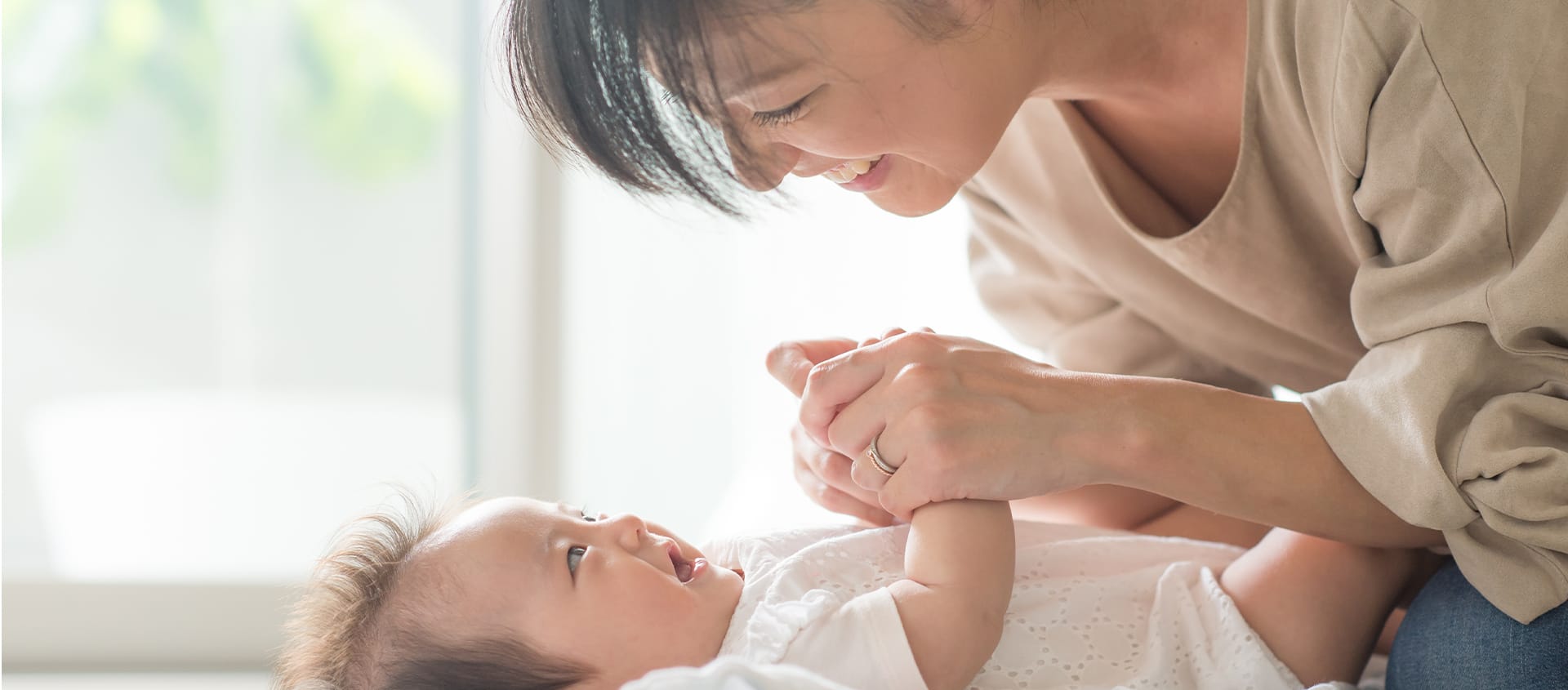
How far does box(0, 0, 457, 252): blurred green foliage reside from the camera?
2.21 meters

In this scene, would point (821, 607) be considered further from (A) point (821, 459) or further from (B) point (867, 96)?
(B) point (867, 96)

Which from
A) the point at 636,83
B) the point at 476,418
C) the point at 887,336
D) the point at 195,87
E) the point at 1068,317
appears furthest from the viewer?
the point at 476,418

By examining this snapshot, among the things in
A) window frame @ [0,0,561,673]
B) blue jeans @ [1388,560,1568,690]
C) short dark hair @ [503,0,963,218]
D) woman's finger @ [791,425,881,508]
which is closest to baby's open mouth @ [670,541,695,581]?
woman's finger @ [791,425,881,508]

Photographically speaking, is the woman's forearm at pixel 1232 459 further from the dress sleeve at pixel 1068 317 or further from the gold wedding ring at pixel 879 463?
the dress sleeve at pixel 1068 317

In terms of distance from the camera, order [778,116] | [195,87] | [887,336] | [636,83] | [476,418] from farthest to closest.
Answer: [476,418] → [195,87] → [887,336] → [778,116] → [636,83]

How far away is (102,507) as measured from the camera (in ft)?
7.62

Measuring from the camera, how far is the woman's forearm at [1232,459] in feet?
3.15

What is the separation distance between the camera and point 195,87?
2260 millimetres

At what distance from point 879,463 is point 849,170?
0.89 feet

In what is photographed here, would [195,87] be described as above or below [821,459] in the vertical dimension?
above

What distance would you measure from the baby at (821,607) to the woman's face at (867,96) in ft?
0.95

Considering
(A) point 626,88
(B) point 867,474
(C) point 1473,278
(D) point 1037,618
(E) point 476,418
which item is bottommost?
(E) point 476,418

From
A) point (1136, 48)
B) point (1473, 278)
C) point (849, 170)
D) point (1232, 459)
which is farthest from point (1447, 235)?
point (849, 170)

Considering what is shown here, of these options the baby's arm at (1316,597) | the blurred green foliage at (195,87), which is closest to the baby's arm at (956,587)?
the baby's arm at (1316,597)
